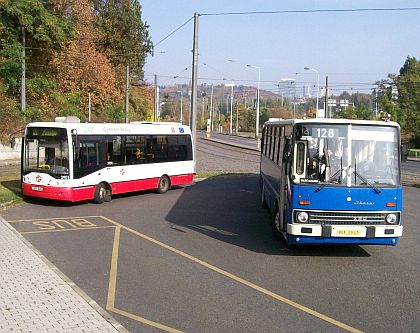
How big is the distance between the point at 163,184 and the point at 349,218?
1266cm

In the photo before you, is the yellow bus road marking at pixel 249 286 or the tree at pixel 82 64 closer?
the yellow bus road marking at pixel 249 286

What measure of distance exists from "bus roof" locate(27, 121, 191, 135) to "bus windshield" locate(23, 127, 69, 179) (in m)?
0.27

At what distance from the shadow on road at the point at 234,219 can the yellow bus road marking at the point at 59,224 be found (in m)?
1.89

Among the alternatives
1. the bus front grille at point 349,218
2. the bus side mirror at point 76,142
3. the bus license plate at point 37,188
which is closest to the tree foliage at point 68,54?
the bus license plate at point 37,188

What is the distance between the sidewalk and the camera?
20.1 feet

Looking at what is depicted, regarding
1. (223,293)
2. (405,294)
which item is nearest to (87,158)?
(223,293)

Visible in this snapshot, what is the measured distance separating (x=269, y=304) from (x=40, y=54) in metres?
43.6

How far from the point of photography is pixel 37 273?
8.60 meters

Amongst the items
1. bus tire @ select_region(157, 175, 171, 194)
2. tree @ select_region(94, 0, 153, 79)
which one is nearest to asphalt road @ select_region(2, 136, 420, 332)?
bus tire @ select_region(157, 175, 171, 194)

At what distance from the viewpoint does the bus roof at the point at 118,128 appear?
17411mm

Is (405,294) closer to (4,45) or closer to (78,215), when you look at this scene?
(78,215)

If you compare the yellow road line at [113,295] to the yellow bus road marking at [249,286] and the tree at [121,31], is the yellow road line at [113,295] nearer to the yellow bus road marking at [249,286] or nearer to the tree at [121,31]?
the yellow bus road marking at [249,286]

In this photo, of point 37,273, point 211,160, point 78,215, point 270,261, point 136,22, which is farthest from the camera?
point 136,22

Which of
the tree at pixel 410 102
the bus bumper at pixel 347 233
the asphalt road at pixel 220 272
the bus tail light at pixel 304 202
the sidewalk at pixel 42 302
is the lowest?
the asphalt road at pixel 220 272
